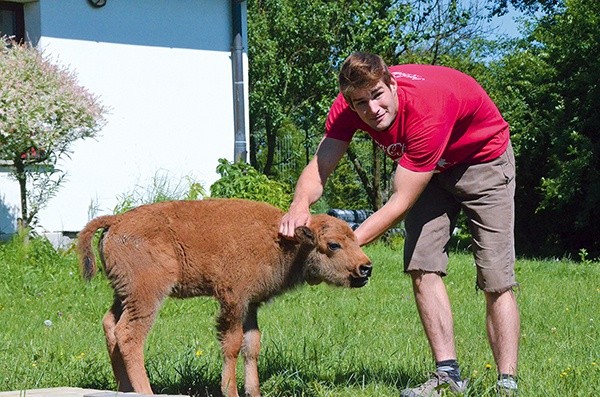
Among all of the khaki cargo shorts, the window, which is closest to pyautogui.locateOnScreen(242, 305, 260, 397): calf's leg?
the khaki cargo shorts

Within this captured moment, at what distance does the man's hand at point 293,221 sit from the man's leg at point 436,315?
792 millimetres

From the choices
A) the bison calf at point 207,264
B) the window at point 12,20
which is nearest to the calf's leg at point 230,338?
the bison calf at point 207,264

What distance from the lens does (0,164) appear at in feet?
Answer: 42.2

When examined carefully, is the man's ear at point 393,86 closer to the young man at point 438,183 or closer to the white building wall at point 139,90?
the young man at point 438,183

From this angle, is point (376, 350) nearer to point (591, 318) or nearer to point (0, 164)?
point (591, 318)

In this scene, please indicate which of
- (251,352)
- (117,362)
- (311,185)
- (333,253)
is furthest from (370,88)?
(117,362)

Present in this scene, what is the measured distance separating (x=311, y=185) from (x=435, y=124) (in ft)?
3.14

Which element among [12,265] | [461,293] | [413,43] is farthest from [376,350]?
[413,43]

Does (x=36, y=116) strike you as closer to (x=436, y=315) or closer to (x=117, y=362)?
(x=117, y=362)

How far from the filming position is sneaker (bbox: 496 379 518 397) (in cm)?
535

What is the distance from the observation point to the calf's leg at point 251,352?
5.80 metres

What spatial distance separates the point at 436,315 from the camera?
228 inches

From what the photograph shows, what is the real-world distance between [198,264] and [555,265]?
31.7 feet

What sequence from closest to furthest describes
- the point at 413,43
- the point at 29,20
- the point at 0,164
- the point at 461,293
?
1. the point at 461,293
2. the point at 0,164
3. the point at 29,20
4. the point at 413,43
